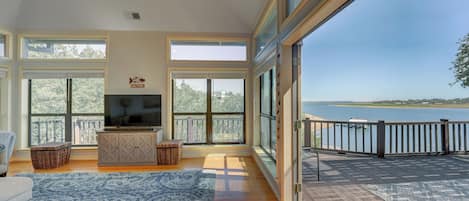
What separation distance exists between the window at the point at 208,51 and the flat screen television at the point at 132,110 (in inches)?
44.4

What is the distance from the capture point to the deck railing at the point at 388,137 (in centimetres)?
260

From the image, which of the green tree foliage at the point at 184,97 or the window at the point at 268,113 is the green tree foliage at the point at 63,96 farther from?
the window at the point at 268,113

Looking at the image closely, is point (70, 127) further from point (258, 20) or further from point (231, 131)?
point (258, 20)

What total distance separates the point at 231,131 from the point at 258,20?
2531 millimetres

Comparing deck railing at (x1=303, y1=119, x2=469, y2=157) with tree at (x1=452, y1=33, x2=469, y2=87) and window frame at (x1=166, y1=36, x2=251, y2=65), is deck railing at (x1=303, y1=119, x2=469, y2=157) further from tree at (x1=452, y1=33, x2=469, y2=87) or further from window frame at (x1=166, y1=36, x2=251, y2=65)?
window frame at (x1=166, y1=36, x2=251, y2=65)

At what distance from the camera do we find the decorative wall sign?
5582 millimetres

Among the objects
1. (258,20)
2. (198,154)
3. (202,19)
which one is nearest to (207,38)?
(202,19)

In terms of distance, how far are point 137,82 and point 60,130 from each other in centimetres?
204

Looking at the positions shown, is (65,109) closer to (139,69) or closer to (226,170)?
(139,69)

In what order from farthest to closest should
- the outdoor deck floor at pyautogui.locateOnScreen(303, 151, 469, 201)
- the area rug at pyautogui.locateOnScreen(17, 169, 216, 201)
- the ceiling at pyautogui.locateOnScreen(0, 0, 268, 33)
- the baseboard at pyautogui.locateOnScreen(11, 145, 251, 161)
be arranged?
the baseboard at pyautogui.locateOnScreen(11, 145, 251, 161) → the ceiling at pyautogui.locateOnScreen(0, 0, 268, 33) → the area rug at pyautogui.locateOnScreen(17, 169, 216, 201) → the outdoor deck floor at pyautogui.locateOnScreen(303, 151, 469, 201)

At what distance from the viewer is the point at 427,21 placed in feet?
7.40

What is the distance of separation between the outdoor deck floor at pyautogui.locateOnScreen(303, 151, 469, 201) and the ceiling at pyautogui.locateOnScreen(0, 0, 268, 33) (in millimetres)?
3105

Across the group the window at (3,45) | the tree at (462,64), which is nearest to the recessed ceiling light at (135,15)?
the window at (3,45)

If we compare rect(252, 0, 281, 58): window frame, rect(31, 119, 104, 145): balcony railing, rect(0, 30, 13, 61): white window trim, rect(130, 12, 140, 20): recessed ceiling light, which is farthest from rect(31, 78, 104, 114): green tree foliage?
rect(252, 0, 281, 58): window frame
